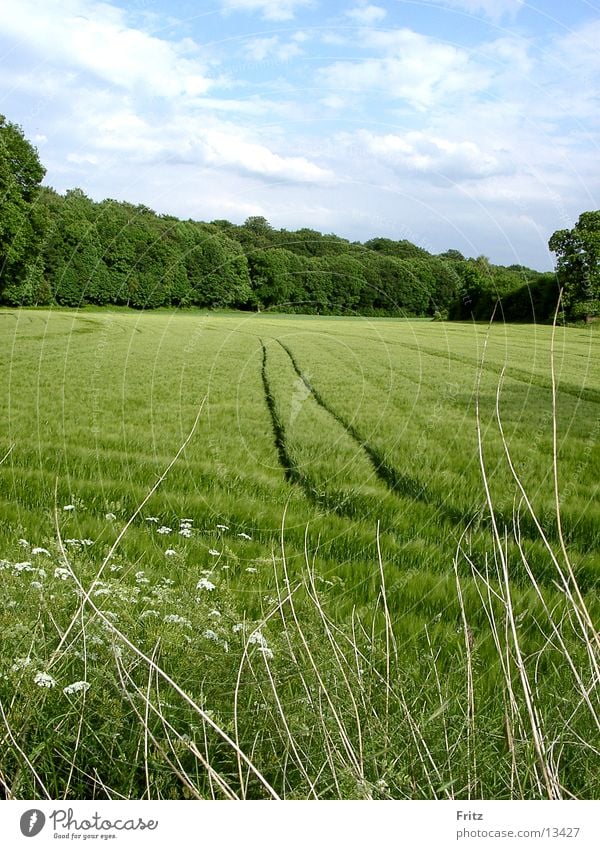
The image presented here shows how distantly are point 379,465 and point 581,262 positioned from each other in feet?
4.02

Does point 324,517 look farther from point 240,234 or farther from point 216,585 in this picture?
point 240,234

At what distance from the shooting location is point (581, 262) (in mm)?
2719

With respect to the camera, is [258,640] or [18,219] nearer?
[258,640]

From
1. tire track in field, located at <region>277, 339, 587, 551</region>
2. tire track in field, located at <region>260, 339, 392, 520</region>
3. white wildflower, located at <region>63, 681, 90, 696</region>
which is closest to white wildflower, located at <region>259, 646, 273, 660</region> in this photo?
white wildflower, located at <region>63, 681, 90, 696</region>

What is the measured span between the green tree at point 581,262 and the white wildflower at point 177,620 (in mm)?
2080

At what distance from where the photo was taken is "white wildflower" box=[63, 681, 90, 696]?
1.79 metres

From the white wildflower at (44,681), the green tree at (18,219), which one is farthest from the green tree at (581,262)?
the white wildflower at (44,681)

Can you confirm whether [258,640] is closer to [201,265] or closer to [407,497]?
[407,497]

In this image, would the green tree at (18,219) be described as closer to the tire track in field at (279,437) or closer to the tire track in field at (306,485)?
the tire track in field at (279,437)

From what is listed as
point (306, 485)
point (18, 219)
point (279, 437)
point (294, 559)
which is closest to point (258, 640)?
point (294, 559)

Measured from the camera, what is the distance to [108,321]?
2971 millimetres
